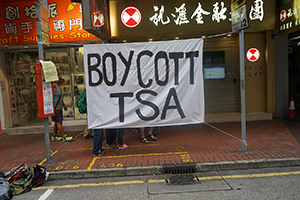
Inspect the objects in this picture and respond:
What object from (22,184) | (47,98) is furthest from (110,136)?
(22,184)

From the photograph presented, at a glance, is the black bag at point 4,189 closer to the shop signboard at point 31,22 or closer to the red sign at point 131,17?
the shop signboard at point 31,22

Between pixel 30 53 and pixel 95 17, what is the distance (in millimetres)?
3908

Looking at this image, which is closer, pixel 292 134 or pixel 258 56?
pixel 292 134

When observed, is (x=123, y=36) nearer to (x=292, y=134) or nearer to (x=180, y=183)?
(x=180, y=183)

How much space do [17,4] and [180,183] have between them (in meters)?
7.77

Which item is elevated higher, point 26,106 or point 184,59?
point 184,59

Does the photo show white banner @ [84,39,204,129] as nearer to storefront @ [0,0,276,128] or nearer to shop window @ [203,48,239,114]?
storefront @ [0,0,276,128]

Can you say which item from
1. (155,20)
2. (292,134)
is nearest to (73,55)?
(155,20)

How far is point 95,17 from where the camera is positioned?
20.2 ft

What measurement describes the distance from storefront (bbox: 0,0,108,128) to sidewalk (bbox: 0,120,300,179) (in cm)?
153

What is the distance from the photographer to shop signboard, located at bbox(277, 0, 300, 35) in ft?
22.8

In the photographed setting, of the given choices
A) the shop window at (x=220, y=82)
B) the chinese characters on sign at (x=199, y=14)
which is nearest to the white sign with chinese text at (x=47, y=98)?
the chinese characters on sign at (x=199, y=14)

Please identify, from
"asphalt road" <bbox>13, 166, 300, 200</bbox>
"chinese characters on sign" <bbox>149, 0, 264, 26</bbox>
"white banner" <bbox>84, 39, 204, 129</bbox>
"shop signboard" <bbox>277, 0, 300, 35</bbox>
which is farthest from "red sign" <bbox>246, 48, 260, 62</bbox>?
"asphalt road" <bbox>13, 166, 300, 200</bbox>

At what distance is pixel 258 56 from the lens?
8555 millimetres
